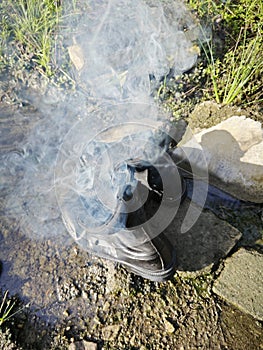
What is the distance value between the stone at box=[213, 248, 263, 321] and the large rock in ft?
1.89

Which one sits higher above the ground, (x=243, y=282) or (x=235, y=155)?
(x=235, y=155)

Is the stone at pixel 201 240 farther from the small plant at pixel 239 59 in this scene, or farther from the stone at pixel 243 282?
the small plant at pixel 239 59

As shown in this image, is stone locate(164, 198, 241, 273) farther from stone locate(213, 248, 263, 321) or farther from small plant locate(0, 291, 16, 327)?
small plant locate(0, 291, 16, 327)

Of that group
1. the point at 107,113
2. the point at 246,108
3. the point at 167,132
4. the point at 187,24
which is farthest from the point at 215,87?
the point at 107,113

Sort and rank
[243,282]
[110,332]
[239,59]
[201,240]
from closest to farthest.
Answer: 1. [110,332]
2. [243,282]
3. [201,240]
4. [239,59]

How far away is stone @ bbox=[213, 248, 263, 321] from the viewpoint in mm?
2084

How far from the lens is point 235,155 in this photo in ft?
8.56

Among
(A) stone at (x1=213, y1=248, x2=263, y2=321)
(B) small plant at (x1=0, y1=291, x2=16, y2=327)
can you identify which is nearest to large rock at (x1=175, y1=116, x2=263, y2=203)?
(A) stone at (x1=213, y1=248, x2=263, y2=321)

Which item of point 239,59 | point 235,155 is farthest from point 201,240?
point 239,59

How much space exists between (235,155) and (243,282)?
1.02 m

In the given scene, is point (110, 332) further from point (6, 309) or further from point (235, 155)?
point (235, 155)

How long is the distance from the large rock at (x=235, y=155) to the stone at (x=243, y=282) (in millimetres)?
577

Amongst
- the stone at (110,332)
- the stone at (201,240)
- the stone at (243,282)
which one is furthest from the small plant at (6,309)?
the stone at (243,282)

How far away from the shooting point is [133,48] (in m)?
3.28
